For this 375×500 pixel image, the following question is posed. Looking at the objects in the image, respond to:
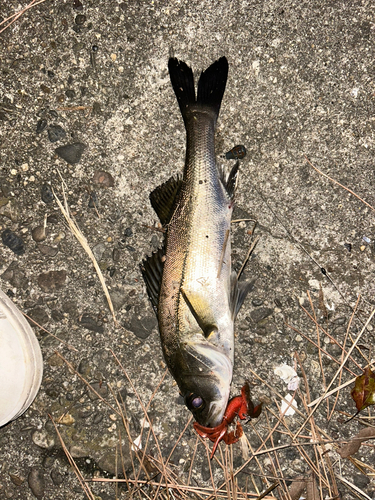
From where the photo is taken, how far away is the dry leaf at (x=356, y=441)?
120 inches

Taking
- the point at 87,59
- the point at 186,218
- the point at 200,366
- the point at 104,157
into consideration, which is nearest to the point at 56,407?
the point at 200,366

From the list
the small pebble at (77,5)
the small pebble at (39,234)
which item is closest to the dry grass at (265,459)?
the small pebble at (39,234)

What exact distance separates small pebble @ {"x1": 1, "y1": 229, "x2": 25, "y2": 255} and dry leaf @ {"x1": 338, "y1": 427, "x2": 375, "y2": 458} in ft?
9.78

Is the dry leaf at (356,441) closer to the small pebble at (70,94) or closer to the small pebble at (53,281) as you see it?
the small pebble at (53,281)

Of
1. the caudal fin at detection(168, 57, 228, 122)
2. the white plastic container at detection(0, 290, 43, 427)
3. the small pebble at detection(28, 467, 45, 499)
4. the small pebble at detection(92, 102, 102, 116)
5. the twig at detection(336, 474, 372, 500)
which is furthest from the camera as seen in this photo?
the small pebble at detection(92, 102, 102, 116)

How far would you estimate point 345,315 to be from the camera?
126 inches

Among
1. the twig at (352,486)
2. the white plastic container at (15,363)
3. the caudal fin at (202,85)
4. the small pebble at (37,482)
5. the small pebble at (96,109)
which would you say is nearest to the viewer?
the white plastic container at (15,363)

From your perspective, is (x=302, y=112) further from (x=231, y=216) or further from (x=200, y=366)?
(x=200, y=366)

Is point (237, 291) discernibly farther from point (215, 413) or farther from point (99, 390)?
point (99, 390)

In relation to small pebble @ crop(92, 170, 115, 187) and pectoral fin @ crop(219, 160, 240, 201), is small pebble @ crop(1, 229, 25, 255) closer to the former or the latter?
small pebble @ crop(92, 170, 115, 187)

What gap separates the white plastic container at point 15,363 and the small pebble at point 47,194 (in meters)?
0.86

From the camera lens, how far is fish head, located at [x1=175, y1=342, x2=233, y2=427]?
284 cm

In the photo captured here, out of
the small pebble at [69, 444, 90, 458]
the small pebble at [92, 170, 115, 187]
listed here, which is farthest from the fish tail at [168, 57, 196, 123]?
the small pebble at [69, 444, 90, 458]

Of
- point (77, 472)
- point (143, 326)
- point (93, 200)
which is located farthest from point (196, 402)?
point (93, 200)
